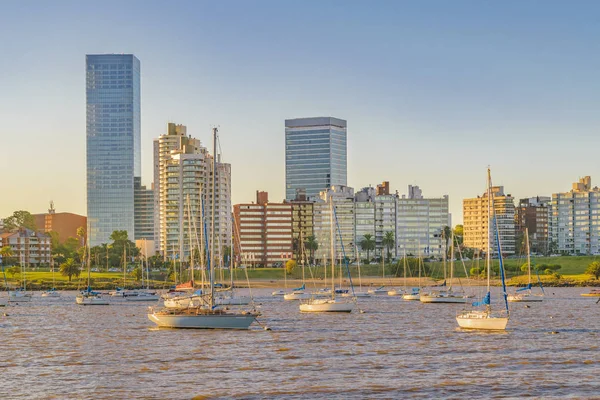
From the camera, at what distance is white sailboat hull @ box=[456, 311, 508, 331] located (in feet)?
276

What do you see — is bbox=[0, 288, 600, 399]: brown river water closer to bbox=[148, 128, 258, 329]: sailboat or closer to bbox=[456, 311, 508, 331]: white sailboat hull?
bbox=[148, 128, 258, 329]: sailboat

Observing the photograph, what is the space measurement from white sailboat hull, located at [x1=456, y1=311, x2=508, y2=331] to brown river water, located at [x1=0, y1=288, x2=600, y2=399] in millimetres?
1141

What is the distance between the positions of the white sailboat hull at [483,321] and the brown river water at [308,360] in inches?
44.9

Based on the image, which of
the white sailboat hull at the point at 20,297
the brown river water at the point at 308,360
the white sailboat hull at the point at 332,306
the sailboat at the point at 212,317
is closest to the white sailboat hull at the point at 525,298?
the white sailboat hull at the point at 332,306

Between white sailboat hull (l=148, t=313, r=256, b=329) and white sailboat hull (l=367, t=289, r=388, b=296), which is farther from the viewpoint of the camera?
white sailboat hull (l=367, t=289, r=388, b=296)

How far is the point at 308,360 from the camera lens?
65938mm

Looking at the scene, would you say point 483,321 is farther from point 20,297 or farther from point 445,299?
point 20,297

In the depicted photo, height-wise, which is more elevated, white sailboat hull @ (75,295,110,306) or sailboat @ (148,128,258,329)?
sailboat @ (148,128,258,329)

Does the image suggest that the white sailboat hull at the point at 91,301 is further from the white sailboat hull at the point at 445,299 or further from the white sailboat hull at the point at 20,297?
the white sailboat hull at the point at 445,299

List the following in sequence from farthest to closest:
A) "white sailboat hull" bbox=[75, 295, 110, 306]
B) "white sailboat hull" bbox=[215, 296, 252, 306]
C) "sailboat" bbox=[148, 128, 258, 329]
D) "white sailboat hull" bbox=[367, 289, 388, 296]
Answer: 1. "white sailboat hull" bbox=[367, 289, 388, 296]
2. "white sailboat hull" bbox=[75, 295, 110, 306]
3. "white sailboat hull" bbox=[215, 296, 252, 306]
4. "sailboat" bbox=[148, 128, 258, 329]

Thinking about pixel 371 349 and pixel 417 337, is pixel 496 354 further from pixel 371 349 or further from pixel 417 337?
pixel 417 337

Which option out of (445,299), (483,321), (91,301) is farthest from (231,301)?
(483,321)

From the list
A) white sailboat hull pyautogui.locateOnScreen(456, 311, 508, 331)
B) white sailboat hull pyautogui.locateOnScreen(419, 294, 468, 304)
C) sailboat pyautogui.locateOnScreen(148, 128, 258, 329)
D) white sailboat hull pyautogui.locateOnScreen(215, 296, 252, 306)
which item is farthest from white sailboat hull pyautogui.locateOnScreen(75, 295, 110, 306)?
white sailboat hull pyautogui.locateOnScreen(456, 311, 508, 331)

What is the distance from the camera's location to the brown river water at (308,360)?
5294cm
